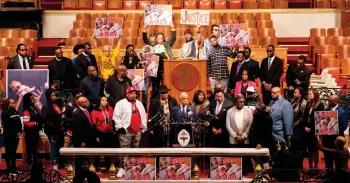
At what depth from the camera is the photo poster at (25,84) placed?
14.5m

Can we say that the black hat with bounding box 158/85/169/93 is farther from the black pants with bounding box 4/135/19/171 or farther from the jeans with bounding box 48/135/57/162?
the black pants with bounding box 4/135/19/171

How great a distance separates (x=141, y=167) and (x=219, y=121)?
129cm

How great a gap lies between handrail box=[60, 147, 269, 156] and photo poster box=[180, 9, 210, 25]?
305 cm

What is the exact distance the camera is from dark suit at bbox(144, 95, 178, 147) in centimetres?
1360

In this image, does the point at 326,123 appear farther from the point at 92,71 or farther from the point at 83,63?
the point at 83,63

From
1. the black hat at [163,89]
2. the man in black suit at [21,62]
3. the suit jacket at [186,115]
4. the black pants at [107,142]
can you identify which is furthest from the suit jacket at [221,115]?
the man in black suit at [21,62]

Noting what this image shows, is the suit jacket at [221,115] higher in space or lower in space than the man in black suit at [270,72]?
lower

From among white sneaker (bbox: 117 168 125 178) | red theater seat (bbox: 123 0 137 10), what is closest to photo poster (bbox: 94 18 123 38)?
white sneaker (bbox: 117 168 125 178)

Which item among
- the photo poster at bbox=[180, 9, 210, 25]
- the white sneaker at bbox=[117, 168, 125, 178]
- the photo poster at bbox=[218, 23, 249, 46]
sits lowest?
the white sneaker at bbox=[117, 168, 125, 178]

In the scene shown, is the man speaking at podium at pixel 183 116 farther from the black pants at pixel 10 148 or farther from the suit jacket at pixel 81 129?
the black pants at pixel 10 148

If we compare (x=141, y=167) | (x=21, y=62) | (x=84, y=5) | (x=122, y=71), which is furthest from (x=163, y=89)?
(x=84, y=5)

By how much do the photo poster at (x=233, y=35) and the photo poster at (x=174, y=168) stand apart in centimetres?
267

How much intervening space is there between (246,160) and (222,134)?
0.49m

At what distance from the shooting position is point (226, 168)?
13102 millimetres
